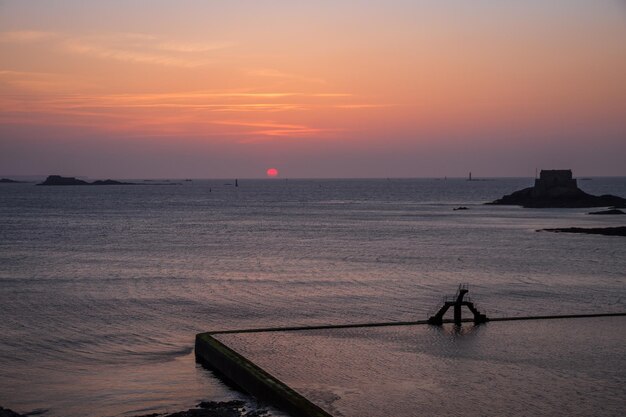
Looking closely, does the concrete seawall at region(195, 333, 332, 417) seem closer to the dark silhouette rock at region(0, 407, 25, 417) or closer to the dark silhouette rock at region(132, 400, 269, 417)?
the dark silhouette rock at region(132, 400, 269, 417)

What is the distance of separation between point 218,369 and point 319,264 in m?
30.3

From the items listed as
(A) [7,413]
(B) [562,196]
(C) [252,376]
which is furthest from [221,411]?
(B) [562,196]

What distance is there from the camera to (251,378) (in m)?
19.2

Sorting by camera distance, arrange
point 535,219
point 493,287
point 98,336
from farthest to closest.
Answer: point 535,219, point 493,287, point 98,336

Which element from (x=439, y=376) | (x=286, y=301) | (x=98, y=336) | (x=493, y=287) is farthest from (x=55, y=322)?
(x=493, y=287)

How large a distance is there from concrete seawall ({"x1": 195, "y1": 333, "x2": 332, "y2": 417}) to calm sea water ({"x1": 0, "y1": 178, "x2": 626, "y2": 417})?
1.64ft

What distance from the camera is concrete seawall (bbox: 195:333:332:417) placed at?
16.9 metres

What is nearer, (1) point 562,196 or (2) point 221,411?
(2) point 221,411

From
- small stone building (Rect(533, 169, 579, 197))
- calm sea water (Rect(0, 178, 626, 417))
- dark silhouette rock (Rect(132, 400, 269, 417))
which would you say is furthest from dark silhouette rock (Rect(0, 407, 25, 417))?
small stone building (Rect(533, 169, 579, 197))

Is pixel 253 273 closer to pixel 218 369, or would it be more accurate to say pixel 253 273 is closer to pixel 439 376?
pixel 218 369

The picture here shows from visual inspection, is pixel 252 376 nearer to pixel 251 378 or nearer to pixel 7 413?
pixel 251 378

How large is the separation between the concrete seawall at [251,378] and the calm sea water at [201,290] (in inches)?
19.6

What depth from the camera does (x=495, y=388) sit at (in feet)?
60.9

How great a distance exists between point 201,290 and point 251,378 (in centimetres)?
2080
